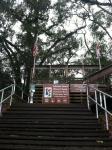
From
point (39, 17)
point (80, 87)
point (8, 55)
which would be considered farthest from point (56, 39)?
point (80, 87)

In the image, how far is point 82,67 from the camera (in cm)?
1598

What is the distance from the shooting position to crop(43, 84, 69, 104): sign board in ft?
35.6

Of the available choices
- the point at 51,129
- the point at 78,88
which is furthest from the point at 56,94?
the point at 51,129

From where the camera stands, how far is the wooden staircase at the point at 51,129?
4.59 metres

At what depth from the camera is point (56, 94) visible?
10977 millimetres

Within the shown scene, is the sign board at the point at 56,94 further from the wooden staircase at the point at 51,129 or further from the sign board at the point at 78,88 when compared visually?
the wooden staircase at the point at 51,129

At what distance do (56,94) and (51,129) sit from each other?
18.0ft

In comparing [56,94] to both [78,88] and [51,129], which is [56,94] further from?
[51,129]

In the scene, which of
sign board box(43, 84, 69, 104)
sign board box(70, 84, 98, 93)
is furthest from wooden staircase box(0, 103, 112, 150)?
sign board box(70, 84, 98, 93)

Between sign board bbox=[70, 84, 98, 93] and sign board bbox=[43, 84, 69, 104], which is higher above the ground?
sign board bbox=[70, 84, 98, 93]

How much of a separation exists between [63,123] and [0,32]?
1326 centimetres

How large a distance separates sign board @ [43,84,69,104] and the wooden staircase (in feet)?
11.3

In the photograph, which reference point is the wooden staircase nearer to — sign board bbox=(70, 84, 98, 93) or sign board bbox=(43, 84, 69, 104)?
sign board bbox=(43, 84, 69, 104)

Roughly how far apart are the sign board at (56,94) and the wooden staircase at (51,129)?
3.43 meters
